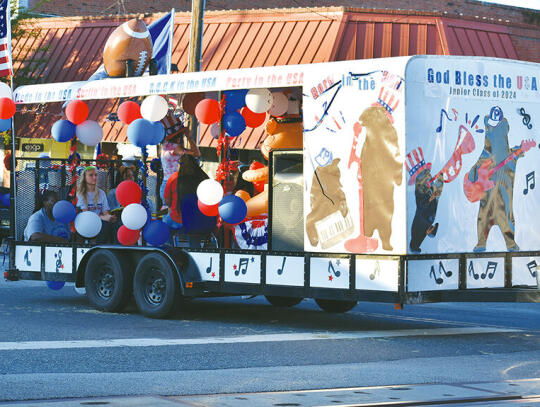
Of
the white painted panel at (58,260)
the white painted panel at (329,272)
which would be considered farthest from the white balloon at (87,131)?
the white painted panel at (329,272)

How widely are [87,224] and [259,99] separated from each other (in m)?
2.86

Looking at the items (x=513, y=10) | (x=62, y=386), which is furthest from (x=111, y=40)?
(x=513, y=10)

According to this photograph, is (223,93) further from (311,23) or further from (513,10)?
(513,10)

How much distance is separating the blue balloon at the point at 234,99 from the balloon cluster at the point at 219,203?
1.15 m

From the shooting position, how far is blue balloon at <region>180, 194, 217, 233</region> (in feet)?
44.4

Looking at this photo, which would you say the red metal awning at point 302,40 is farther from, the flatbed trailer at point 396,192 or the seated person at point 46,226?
the flatbed trailer at point 396,192

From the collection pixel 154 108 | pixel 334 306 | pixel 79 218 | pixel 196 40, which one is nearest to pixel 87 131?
pixel 79 218

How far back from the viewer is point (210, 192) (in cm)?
1269

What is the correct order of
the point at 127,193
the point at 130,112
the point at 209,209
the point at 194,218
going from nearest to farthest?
the point at 209,209
the point at 194,218
the point at 127,193
the point at 130,112

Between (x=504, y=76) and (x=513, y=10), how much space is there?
2204 centimetres

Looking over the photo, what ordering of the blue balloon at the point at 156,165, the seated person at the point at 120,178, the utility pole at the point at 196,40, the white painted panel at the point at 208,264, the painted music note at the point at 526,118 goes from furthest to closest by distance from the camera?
1. the utility pole at the point at 196,40
2. the seated person at the point at 120,178
3. the blue balloon at the point at 156,165
4. the white painted panel at the point at 208,264
5. the painted music note at the point at 526,118

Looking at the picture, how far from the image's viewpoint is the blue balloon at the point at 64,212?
14.3m

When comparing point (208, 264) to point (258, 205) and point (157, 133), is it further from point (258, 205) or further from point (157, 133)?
point (157, 133)

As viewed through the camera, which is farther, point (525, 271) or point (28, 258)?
point (28, 258)
